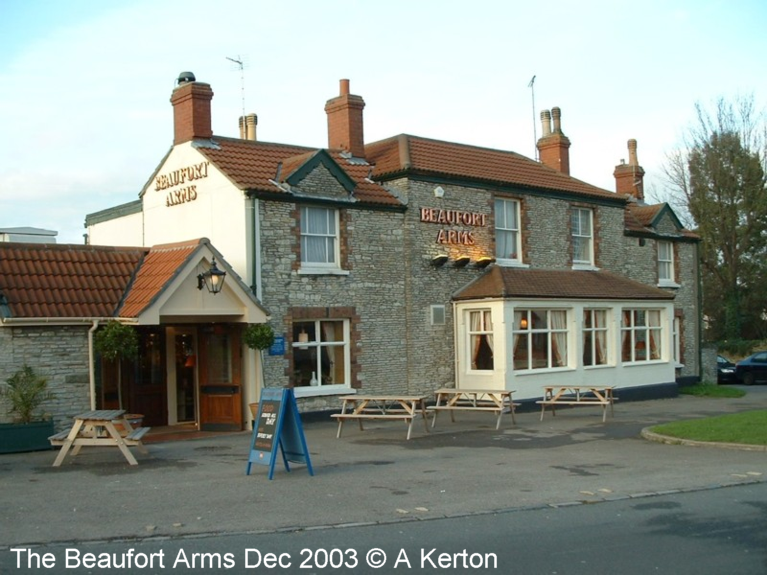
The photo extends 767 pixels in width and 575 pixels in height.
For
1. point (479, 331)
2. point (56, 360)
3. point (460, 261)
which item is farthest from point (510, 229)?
point (56, 360)

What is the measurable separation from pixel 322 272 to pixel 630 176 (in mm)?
17226

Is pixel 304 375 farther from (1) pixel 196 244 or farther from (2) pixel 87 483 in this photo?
(2) pixel 87 483

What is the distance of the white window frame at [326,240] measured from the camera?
21.1 metres

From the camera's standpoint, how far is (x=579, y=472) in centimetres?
1307

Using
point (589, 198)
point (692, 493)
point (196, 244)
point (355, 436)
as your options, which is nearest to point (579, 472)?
point (692, 493)

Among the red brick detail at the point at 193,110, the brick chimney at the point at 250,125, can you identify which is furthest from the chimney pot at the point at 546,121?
the red brick detail at the point at 193,110

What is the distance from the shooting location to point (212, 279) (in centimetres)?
1791

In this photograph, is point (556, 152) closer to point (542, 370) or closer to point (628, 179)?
point (628, 179)

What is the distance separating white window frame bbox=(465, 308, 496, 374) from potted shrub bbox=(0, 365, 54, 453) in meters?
11.1

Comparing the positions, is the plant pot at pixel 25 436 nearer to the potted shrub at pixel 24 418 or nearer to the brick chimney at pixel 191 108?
the potted shrub at pixel 24 418

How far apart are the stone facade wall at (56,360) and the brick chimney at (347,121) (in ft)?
32.0

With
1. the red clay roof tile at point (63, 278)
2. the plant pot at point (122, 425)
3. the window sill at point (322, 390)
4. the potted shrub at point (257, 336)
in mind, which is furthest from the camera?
the window sill at point (322, 390)

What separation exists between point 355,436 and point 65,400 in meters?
5.65

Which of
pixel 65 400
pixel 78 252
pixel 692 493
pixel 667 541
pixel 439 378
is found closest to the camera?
pixel 667 541
